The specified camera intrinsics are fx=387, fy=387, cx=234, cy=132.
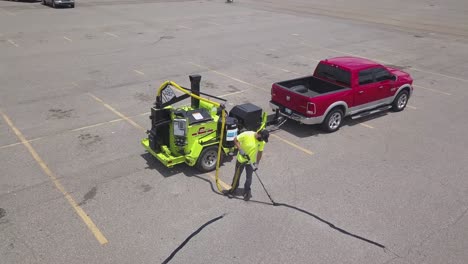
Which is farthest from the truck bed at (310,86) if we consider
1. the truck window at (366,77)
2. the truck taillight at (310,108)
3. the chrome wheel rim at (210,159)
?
the chrome wheel rim at (210,159)

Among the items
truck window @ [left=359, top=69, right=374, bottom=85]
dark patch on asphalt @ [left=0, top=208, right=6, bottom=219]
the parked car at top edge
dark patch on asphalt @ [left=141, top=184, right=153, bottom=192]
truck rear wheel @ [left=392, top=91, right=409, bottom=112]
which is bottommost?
→ dark patch on asphalt @ [left=0, top=208, right=6, bottom=219]

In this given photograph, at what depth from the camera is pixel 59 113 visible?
12.4 metres

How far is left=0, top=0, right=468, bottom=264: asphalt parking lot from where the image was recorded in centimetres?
693

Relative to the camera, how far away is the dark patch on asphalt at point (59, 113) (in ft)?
39.8

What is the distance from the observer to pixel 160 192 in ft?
27.6

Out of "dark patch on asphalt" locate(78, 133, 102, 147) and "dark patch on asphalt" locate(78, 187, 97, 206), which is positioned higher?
"dark patch on asphalt" locate(78, 133, 102, 147)

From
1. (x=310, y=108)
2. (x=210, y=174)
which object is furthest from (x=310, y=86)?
(x=210, y=174)

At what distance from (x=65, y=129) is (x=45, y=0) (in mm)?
28119

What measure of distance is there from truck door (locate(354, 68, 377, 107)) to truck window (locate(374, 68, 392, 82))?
0.20 metres

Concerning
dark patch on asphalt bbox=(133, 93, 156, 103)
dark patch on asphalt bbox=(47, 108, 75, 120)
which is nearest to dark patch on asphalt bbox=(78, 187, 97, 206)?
dark patch on asphalt bbox=(47, 108, 75, 120)

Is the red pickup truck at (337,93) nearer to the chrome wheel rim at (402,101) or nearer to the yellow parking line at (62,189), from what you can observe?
the chrome wheel rim at (402,101)

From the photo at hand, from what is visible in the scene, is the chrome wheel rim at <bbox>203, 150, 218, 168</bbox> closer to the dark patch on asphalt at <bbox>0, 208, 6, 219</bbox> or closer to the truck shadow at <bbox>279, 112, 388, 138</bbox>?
the truck shadow at <bbox>279, 112, 388, 138</bbox>

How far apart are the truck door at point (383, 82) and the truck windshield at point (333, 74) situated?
47.1 inches

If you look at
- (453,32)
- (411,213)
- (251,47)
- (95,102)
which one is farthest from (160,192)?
(453,32)
